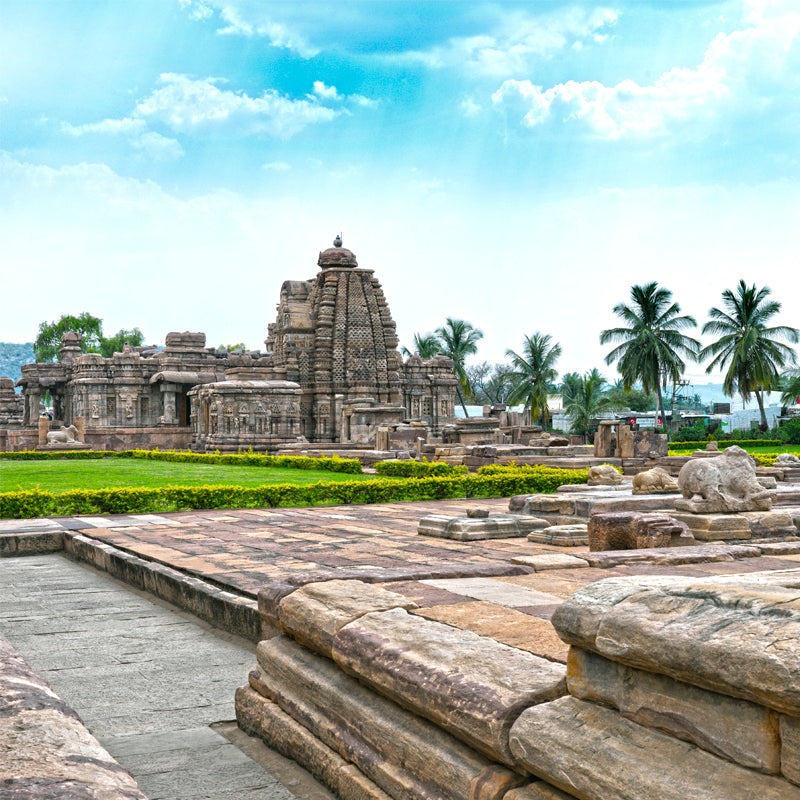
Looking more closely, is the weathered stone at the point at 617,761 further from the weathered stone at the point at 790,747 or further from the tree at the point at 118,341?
the tree at the point at 118,341

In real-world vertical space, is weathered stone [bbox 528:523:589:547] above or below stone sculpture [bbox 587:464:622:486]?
below

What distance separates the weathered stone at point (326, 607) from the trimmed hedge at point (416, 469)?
42.5ft

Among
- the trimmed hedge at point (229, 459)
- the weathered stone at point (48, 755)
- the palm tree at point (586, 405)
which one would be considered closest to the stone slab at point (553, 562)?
the weathered stone at point (48, 755)

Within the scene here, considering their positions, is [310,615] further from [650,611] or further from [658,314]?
[658,314]

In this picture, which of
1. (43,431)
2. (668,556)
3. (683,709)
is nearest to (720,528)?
(668,556)

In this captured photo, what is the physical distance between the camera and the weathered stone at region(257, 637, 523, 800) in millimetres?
2705

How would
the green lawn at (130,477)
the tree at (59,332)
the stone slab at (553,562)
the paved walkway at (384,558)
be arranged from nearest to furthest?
the paved walkway at (384,558)
the stone slab at (553,562)
the green lawn at (130,477)
the tree at (59,332)

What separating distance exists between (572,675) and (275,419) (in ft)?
104

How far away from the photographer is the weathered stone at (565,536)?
868 centimetres

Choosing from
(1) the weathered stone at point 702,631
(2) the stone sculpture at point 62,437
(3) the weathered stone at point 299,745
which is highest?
(2) the stone sculpture at point 62,437

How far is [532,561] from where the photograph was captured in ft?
20.5

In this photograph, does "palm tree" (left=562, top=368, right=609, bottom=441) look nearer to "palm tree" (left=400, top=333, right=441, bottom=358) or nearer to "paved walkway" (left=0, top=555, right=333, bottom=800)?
"palm tree" (left=400, top=333, right=441, bottom=358)

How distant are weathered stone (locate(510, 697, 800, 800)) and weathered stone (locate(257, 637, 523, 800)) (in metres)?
0.20

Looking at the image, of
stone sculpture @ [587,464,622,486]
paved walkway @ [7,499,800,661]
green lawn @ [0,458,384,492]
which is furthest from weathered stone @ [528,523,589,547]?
green lawn @ [0,458,384,492]
